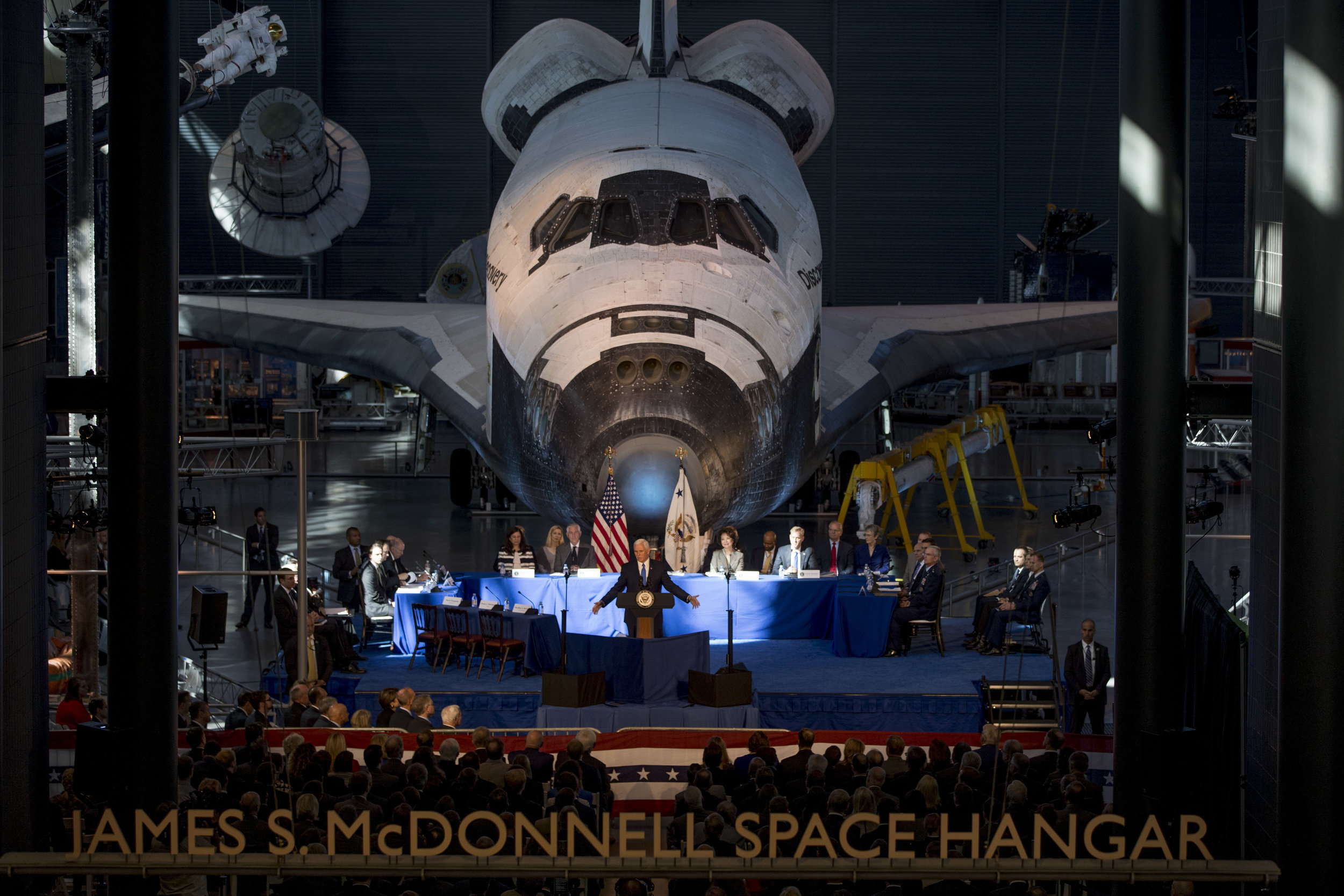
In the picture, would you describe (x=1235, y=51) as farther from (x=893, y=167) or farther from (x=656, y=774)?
(x=656, y=774)

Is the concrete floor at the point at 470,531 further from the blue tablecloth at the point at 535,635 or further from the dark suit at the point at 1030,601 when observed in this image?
the blue tablecloth at the point at 535,635

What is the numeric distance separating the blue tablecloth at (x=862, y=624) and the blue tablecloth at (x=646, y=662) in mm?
1423

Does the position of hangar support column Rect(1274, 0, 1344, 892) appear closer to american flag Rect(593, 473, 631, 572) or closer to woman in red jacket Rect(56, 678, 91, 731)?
american flag Rect(593, 473, 631, 572)

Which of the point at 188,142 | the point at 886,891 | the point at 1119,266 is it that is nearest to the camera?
the point at 886,891

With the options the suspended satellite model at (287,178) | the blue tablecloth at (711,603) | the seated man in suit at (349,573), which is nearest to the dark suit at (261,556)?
the seated man in suit at (349,573)

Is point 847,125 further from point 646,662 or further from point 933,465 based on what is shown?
point 646,662

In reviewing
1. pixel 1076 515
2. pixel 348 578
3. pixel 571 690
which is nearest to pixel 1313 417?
pixel 1076 515

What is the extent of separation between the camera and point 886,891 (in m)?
4.51

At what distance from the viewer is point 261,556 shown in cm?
1191

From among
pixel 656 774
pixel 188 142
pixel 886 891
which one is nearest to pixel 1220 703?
pixel 886 891

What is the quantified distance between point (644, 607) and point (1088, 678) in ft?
10.4

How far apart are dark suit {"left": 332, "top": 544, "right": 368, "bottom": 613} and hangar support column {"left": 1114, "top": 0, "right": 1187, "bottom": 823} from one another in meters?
7.08

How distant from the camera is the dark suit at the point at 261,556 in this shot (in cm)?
1181

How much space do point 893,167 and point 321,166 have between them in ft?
52.7
